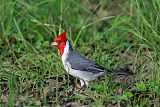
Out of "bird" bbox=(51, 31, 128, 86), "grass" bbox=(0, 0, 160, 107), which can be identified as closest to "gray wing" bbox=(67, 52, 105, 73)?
"bird" bbox=(51, 31, 128, 86)

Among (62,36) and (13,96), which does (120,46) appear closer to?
(62,36)

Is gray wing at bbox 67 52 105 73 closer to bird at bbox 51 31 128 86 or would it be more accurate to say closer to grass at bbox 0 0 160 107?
bird at bbox 51 31 128 86

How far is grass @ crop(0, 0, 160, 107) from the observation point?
5.90 meters

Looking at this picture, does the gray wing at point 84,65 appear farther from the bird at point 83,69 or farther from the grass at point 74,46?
the grass at point 74,46

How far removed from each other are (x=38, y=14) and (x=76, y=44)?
0.66m

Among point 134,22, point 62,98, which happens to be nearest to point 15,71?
point 62,98

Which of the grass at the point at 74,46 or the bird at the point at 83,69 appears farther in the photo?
the bird at the point at 83,69

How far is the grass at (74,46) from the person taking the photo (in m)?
5.90

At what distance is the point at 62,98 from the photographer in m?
6.04

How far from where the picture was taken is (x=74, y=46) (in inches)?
296

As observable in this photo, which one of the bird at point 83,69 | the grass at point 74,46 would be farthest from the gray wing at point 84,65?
the grass at point 74,46

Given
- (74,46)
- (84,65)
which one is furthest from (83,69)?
(74,46)

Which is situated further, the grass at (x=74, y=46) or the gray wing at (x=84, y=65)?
the gray wing at (x=84, y=65)

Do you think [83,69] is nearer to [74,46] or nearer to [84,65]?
[84,65]
